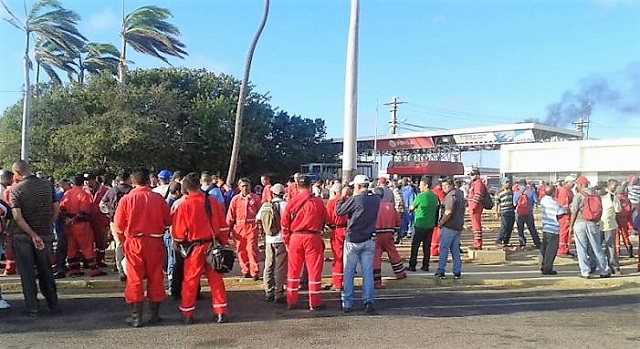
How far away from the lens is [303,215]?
8016 millimetres

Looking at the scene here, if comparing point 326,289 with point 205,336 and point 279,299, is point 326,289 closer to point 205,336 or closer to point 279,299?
point 279,299

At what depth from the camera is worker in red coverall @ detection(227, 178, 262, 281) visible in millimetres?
9930

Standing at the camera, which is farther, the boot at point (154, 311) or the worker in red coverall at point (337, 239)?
the worker in red coverall at point (337, 239)

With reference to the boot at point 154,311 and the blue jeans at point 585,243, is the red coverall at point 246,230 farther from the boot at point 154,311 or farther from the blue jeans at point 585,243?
the blue jeans at point 585,243

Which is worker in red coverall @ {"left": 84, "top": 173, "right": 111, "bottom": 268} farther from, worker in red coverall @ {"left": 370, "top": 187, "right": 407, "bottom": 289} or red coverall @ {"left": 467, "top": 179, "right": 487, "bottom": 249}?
red coverall @ {"left": 467, "top": 179, "right": 487, "bottom": 249}

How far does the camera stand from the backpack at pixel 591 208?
10.9 metres

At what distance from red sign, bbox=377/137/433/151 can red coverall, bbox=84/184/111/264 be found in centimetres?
4356

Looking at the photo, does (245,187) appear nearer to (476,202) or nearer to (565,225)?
(476,202)

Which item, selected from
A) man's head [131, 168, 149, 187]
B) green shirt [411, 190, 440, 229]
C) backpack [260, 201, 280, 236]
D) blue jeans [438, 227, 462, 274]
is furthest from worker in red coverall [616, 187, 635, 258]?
man's head [131, 168, 149, 187]

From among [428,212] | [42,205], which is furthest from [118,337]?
[428,212]

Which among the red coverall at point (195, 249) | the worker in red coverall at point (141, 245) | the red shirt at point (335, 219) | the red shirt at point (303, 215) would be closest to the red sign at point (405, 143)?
the red shirt at point (335, 219)

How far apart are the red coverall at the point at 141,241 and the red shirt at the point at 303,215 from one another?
175 centimetres

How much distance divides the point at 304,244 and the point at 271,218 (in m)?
0.82

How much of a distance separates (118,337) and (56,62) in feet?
130
